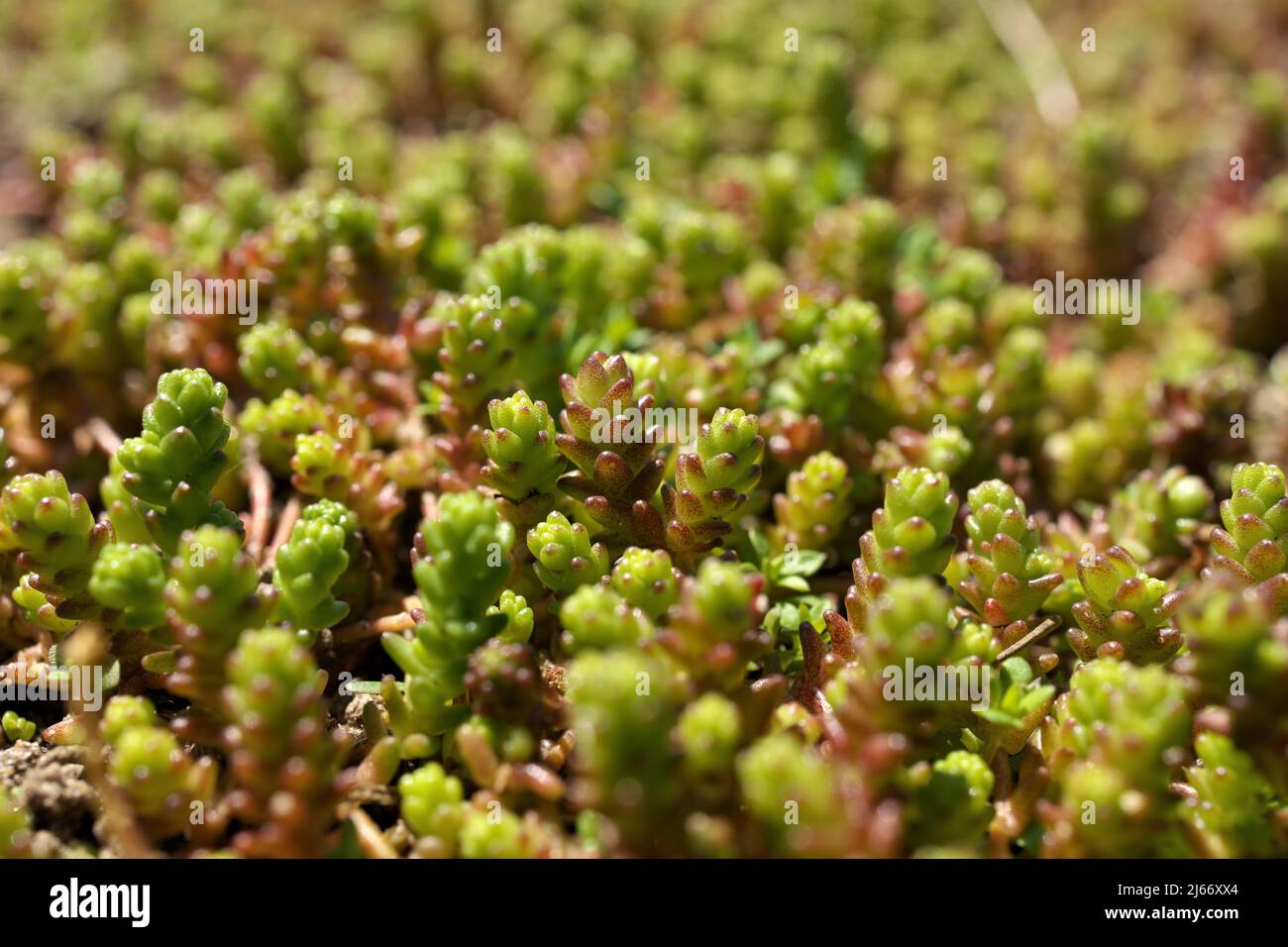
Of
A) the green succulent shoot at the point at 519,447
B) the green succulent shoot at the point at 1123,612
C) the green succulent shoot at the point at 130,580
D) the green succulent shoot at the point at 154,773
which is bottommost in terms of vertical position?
the green succulent shoot at the point at 154,773

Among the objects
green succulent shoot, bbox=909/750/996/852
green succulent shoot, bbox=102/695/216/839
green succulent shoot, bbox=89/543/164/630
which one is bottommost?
green succulent shoot, bbox=909/750/996/852

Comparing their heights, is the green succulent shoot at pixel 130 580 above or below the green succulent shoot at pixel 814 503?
below

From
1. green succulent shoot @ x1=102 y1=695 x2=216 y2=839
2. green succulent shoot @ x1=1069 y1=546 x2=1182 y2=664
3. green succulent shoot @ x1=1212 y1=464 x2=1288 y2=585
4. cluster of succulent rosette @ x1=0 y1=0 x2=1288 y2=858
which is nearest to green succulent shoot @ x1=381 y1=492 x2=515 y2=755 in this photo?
cluster of succulent rosette @ x1=0 y1=0 x2=1288 y2=858

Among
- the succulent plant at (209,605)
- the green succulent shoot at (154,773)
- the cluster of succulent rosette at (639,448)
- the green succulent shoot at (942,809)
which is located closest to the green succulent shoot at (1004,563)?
the cluster of succulent rosette at (639,448)

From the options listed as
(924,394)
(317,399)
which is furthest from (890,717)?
(317,399)

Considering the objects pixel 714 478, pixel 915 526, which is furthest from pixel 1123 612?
pixel 714 478

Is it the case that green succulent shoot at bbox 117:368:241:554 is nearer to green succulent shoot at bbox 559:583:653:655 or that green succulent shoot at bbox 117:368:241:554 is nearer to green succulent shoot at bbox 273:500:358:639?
green succulent shoot at bbox 273:500:358:639

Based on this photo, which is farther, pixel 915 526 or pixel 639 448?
pixel 639 448

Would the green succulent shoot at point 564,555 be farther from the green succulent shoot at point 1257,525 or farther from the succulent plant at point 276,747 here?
the green succulent shoot at point 1257,525

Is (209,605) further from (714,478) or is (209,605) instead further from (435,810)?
(714,478)
